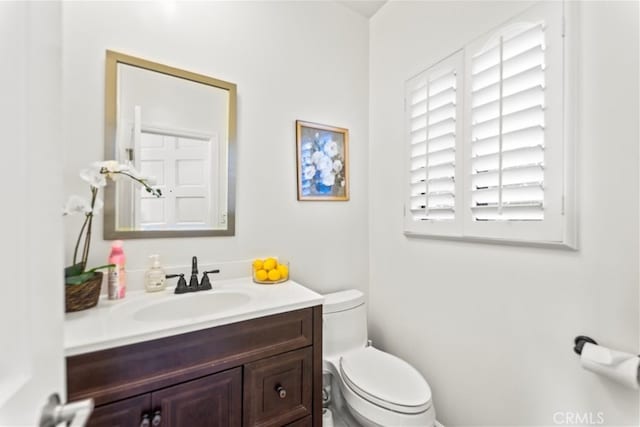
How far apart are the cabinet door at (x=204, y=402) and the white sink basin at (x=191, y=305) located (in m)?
0.32

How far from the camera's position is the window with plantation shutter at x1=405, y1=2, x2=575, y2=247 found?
1.01m

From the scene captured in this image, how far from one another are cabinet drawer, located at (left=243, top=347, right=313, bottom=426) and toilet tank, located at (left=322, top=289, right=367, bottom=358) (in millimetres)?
343

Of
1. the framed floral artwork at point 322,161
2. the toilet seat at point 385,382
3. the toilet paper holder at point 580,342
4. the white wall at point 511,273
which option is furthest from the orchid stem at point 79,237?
the toilet paper holder at point 580,342

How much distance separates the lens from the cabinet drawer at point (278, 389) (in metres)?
1.03

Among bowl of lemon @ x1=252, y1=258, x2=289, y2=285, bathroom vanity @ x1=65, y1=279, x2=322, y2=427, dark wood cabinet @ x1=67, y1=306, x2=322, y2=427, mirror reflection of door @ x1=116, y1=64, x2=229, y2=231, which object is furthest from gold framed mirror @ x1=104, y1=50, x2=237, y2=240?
dark wood cabinet @ x1=67, y1=306, x2=322, y2=427

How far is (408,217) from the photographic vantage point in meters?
1.67

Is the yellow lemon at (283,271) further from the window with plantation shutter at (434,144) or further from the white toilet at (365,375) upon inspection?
the window with plantation shutter at (434,144)

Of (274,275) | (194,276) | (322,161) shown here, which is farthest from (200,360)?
(322,161)

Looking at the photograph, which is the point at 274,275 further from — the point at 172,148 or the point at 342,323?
the point at 172,148

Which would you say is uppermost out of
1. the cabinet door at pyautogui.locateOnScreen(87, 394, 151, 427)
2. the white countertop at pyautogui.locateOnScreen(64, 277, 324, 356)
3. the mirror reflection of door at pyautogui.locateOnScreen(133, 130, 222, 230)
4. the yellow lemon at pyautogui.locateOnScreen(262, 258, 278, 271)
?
the mirror reflection of door at pyautogui.locateOnScreen(133, 130, 222, 230)

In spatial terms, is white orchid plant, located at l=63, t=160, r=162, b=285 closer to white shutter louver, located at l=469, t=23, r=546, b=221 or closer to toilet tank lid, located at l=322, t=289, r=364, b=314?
toilet tank lid, located at l=322, t=289, r=364, b=314

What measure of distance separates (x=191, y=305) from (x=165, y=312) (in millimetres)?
103

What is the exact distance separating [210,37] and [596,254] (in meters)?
1.88

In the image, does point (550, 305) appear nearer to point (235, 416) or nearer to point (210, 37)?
point (235, 416)
